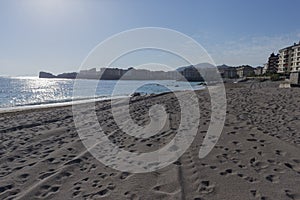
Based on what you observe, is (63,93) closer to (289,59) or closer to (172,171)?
(172,171)

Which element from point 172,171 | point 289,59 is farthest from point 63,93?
point 289,59

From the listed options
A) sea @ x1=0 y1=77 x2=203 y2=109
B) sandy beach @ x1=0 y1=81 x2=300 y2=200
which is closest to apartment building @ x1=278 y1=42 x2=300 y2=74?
sea @ x1=0 y1=77 x2=203 y2=109

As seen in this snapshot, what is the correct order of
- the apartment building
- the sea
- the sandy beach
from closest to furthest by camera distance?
the sandy beach, the sea, the apartment building

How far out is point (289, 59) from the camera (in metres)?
93.1

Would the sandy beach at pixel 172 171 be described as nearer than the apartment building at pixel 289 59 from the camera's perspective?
Yes

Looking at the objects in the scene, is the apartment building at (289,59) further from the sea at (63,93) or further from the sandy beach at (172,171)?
the sandy beach at (172,171)

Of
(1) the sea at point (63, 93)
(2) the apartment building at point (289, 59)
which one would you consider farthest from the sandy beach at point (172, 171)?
(2) the apartment building at point (289, 59)

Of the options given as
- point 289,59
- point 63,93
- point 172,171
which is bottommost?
point 63,93

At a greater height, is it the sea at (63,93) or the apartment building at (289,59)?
the apartment building at (289,59)

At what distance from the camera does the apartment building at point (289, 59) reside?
87.1 m

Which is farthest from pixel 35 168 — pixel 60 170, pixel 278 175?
pixel 278 175

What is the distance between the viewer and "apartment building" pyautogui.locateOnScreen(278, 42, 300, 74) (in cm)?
8706

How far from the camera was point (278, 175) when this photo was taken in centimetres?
404

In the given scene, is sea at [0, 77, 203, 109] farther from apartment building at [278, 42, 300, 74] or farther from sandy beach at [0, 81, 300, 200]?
apartment building at [278, 42, 300, 74]
